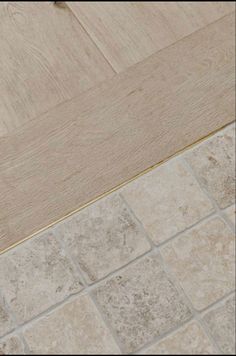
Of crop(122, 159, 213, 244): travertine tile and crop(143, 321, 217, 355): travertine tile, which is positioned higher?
crop(122, 159, 213, 244): travertine tile

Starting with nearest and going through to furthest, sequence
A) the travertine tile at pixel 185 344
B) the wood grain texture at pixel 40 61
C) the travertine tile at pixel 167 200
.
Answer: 1. the travertine tile at pixel 185 344
2. the travertine tile at pixel 167 200
3. the wood grain texture at pixel 40 61

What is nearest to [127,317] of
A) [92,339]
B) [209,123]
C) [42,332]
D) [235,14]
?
[92,339]

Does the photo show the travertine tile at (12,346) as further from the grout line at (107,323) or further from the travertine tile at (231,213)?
the travertine tile at (231,213)

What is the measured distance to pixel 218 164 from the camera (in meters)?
1.24

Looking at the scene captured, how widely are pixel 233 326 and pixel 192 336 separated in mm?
96

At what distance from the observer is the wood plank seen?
135 centimetres

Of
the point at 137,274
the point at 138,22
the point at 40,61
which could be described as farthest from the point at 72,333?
the point at 138,22

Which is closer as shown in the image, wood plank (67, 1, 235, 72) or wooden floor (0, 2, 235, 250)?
wooden floor (0, 2, 235, 250)

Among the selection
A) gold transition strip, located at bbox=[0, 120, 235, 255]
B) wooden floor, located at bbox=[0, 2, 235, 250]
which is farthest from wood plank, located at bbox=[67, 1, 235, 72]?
gold transition strip, located at bbox=[0, 120, 235, 255]

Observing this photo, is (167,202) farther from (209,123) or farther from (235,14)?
(235,14)

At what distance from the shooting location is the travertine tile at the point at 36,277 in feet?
3.68

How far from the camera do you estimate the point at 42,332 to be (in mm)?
1098

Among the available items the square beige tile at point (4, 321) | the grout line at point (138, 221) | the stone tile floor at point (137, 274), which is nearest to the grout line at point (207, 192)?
the stone tile floor at point (137, 274)

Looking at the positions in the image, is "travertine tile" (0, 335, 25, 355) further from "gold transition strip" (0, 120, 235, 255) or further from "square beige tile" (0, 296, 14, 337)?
"gold transition strip" (0, 120, 235, 255)
